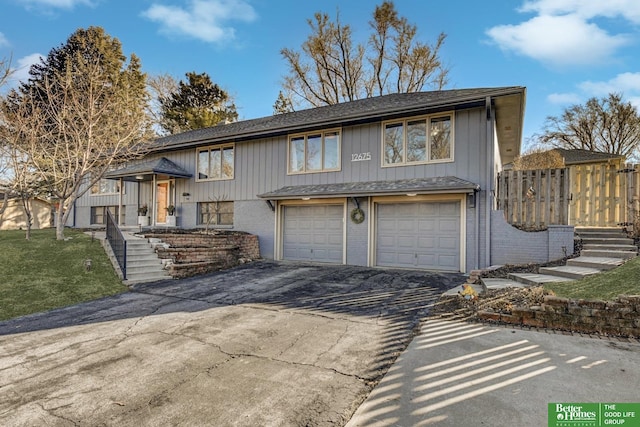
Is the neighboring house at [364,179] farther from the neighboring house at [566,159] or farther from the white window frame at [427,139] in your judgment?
the neighboring house at [566,159]

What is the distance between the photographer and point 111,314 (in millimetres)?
5449

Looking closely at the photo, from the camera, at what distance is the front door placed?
47.5ft

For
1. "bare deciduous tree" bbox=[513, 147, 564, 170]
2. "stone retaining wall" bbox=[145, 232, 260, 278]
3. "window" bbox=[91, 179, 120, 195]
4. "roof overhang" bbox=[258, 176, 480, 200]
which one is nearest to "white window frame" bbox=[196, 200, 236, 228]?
"stone retaining wall" bbox=[145, 232, 260, 278]

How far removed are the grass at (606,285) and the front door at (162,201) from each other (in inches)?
566

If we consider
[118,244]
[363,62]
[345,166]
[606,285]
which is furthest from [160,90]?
[606,285]

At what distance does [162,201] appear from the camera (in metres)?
14.7

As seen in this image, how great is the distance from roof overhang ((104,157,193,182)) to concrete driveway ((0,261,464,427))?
24.5 feet

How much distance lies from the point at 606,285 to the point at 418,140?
6135 millimetres

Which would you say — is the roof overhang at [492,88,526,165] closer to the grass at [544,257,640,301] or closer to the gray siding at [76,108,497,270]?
the gray siding at [76,108,497,270]

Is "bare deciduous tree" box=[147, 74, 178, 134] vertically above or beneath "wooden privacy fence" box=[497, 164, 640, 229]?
above

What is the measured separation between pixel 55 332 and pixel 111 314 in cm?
92

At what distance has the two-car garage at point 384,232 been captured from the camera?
29.8 feet

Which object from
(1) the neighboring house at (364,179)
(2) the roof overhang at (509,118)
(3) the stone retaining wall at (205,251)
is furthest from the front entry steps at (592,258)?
(3) the stone retaining wall at (205,251)

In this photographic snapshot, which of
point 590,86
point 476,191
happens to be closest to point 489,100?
point 476,191
